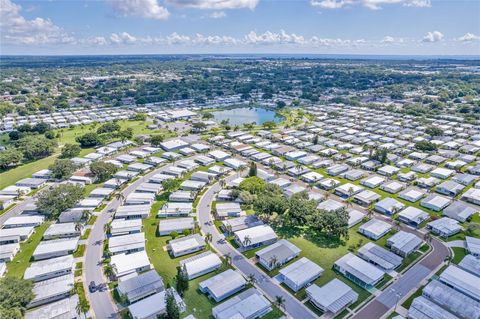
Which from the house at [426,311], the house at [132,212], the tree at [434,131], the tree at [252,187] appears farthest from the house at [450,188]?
the house at [132,212]

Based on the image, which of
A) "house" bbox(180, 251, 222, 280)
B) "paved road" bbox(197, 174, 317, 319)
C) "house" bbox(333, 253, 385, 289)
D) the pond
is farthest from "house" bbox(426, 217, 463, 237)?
the pond

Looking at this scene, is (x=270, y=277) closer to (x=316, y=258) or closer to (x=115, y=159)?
(x=316, y=258)

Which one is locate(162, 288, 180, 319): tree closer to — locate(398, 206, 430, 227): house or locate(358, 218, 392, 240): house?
locate(358, 218, 392, 240): house

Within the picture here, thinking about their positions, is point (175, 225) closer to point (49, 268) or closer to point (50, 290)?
point (49, 268)

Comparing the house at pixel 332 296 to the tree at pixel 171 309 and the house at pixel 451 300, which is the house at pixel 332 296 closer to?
the house at pixel 451 300

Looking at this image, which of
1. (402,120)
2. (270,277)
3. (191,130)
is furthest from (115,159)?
(402,120)

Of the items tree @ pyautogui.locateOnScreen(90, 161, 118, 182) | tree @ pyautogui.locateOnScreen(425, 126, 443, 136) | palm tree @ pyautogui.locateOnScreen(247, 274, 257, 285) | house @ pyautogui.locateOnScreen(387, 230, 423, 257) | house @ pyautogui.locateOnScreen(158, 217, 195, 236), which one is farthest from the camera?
tree @ pyautogui.locateOnScreen(425, 126, 443, 136)

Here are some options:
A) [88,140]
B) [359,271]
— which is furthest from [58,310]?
[88,140]
